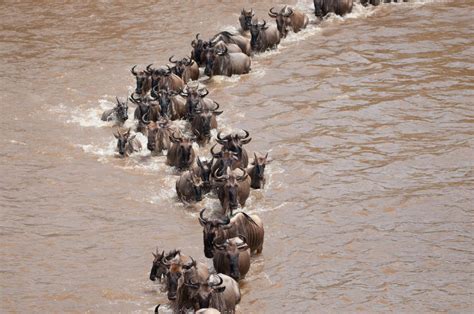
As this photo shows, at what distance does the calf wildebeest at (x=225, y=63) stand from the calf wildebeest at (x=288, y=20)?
3.27m

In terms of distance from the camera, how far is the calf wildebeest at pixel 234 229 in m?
17.5

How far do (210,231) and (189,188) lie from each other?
306 cm

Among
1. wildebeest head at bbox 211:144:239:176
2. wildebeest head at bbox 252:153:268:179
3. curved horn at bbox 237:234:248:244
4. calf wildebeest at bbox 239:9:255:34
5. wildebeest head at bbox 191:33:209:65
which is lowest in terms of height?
curved horn at bbox 237:234:248:244

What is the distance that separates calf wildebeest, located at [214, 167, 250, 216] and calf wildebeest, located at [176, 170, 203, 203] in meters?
0.58

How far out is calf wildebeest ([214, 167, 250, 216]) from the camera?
1928 centimetres

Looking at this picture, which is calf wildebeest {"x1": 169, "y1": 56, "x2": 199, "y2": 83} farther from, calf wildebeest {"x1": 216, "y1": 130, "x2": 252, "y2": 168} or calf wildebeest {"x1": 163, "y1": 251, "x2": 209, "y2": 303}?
calf wildebeest {"x1": 163, "y1": 251, "x2": 209, "y2": 303}

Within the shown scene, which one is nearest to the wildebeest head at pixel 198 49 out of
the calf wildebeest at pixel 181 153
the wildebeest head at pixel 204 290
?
the calf wildebeest at pixel 181 153

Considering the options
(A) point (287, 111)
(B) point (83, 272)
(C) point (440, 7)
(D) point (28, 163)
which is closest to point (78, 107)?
(D) point (28, 163)

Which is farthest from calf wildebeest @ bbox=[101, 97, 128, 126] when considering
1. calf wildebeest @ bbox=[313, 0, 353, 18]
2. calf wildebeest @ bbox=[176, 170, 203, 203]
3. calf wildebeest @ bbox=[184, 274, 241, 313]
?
calf wildebeest @ bbox=[313, 0, 353, 18]

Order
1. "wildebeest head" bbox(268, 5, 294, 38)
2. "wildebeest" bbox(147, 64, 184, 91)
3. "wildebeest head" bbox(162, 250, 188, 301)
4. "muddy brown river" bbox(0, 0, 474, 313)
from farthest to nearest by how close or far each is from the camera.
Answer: "wildebeest head" bbox(268, 5, 294, 38) < "wildebeest" bbox(147, 64, 184, 91) < "muddy brown river" bbox(0, 0, 474, 313) < "wildebeest head" bbox(162, 250, 188, 301)

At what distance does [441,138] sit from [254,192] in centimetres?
552

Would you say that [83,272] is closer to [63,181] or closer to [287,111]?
[63,181]

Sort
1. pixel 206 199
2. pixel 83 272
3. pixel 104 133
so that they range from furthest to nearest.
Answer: pixel 104 133
pixel 206 199
pixel 83 272

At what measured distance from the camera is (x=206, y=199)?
68.1 ft
